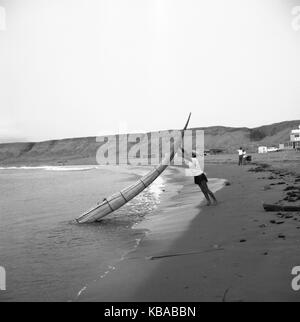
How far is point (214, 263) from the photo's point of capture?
5699 mm

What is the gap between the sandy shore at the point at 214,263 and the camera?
15.0ft

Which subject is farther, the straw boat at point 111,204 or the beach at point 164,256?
the straw boat at point 111,204

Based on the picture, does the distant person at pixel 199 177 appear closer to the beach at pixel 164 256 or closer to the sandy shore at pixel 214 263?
the beach at pixel 164 256

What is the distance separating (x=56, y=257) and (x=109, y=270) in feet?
6.47

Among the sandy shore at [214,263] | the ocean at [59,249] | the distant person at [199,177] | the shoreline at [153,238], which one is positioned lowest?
the ocean at [59,249]

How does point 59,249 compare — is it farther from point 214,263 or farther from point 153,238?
point 214,263

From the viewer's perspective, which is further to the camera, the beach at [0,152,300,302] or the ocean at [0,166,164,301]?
the ocean at [0,166,164,301]

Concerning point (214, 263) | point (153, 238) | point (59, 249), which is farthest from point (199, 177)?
point (214, 263)

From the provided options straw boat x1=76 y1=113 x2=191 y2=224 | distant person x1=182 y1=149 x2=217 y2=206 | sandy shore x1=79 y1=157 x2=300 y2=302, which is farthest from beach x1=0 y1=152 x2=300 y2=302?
distant person x1=182 y1=149 x2=217 y2=206

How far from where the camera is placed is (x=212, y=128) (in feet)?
551

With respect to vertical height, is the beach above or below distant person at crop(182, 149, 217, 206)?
below

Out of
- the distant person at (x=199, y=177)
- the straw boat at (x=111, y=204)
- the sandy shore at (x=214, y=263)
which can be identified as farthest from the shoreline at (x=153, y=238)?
the straw boat at (x=111, y=204)

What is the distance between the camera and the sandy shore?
15.0 feet

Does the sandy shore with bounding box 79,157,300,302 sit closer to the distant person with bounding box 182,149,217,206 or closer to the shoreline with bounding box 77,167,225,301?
the shoreline with bounding box 77,167,225,301
